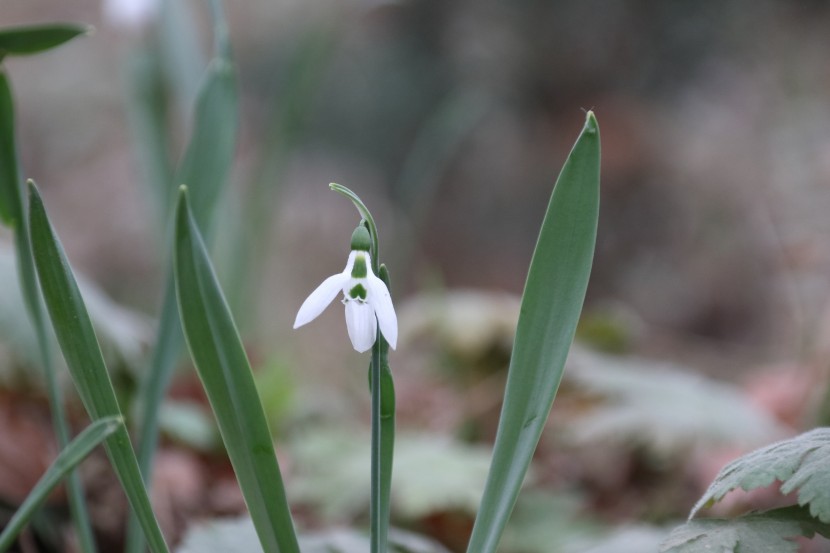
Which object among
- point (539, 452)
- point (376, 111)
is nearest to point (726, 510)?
point (539, 452)

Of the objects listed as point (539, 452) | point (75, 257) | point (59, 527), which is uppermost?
point (75, 257)

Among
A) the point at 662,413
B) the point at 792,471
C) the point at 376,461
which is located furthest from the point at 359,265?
the point at 662,413

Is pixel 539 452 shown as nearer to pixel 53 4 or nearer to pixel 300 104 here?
pixel 300 104

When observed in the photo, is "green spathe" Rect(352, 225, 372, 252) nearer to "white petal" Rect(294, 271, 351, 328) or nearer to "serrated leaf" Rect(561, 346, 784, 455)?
"white petal" Rect(294, 271, 351, 328)

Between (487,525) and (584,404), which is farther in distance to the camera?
(584,404)

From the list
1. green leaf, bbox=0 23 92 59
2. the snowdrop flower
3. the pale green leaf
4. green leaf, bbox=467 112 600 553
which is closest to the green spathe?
the snowdrop flower

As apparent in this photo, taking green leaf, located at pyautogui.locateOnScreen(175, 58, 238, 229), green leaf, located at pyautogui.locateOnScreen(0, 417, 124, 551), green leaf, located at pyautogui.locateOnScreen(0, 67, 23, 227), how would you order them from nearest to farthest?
green leaf, located at pyautogui.locateOnScreen(0, 417, 124, 551), green leaf, located at pyautogui.locateOnScreen(0, 67, 23, 227), green leaf, located at pyautogui.locateOnScreen(175, 58, 238, 229)

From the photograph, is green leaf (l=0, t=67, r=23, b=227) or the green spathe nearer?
the green spathe
